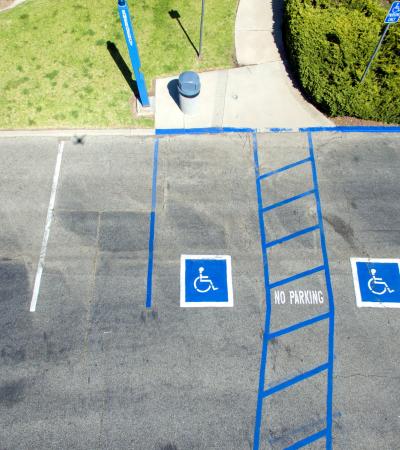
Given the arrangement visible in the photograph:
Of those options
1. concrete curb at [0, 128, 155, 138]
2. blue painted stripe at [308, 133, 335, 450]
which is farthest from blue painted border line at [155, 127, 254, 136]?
blue painted stripe at [308, 133, 335, 450]

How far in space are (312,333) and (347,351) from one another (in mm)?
924

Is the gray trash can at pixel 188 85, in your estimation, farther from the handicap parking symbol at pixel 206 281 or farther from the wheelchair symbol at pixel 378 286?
the wheelchair symbol at pixel 378 286

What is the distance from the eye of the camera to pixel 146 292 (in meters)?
9.70

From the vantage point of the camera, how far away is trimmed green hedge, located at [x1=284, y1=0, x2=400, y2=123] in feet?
37.7

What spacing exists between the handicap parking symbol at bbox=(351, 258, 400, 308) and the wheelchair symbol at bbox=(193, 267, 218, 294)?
12.6ft

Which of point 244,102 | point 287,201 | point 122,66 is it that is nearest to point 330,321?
point 287,201

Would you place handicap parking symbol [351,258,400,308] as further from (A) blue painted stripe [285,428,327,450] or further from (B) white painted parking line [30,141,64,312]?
(B) white painted parking line [30,141,64,312]

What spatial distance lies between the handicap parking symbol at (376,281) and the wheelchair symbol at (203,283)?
12.6 ft

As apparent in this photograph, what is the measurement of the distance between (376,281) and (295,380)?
11.3 ft

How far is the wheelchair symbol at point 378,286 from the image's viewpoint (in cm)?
978

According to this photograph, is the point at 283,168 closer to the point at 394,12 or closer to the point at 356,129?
the point at 356,129

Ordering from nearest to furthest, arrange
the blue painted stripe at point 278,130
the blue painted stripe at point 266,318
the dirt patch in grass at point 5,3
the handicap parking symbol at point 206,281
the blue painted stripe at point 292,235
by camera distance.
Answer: the blue painted stripe at point 266,318, the handicap parking symbol at point 206,281, the blue painted stripe at point 292,235, the blue painted stripe at point 278,130, the dirt patch in grass at point 5,3

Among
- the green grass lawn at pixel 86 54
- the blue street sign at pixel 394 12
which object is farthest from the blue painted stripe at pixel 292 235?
the blue street sign at pixel 394 12

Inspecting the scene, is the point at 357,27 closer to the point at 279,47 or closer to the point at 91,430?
the point at 279,47
